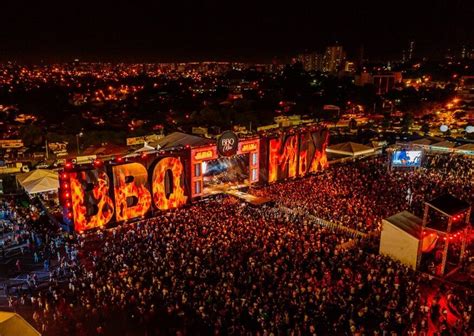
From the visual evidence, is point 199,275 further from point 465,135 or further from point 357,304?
point 465,135

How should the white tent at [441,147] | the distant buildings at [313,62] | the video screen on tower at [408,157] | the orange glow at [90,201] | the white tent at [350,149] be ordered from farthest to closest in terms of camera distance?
1. the distant buildings at [313,62]
2. the white tent at [350,149]
3. the white tent at [441,147]
4. the video screen on tower at [408,157]
5. the orange glow at [90,201]

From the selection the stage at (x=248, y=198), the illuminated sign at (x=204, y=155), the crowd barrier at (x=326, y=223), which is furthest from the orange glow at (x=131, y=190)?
the crowd barrier at (x=326, y=223)

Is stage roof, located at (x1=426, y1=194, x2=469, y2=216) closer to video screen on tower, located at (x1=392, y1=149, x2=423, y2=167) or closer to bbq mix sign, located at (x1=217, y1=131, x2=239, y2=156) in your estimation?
bbq mix sign, located at (x1=217, y1=131, x2=239, y2=156)

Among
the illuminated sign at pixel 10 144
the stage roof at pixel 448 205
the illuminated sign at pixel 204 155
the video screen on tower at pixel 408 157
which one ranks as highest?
the illuminated sign at pixel 204 155

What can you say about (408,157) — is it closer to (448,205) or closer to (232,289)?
(448,205)

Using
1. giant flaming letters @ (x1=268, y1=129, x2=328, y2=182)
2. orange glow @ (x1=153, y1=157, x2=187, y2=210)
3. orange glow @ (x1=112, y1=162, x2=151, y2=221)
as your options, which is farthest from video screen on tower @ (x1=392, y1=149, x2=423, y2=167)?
orange glow @ (x1=112, y1=162, x2=151, y2=221)

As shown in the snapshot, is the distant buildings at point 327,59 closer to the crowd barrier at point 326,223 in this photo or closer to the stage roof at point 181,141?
the stage roof at point 181,141

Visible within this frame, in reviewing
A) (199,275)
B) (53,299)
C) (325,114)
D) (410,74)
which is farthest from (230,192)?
(410,74)
